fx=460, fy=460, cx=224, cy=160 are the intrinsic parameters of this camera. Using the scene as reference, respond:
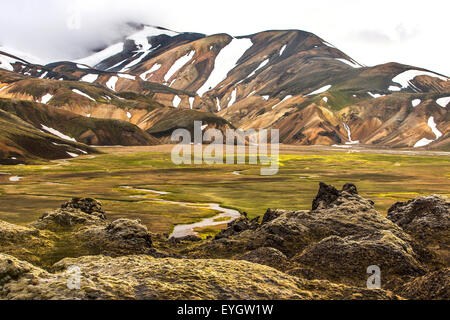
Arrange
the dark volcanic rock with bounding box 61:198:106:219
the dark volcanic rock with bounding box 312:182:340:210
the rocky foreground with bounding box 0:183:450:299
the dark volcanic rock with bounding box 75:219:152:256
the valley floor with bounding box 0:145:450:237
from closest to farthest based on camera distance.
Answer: the rocky foreground with bounding box 0:183:450:299 < the dark volcanic rock with bounding box 75:219:152:256 < the dark volcanic rock with bounding box 312:182:340:210 < the dark volcanic rock with bounding box 61:198:106:219 < the valley floor with bounding box 0:145:450:237

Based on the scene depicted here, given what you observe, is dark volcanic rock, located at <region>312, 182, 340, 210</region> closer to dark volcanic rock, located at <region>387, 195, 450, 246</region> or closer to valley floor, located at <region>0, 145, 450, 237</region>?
dark volcanic rock, located at <region>387, 195, 450, 246</region>

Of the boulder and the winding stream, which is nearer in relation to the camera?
the boulder

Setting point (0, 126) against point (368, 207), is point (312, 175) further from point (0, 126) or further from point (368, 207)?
point (0, 126)

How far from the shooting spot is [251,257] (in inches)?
875

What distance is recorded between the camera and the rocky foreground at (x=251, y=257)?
1370 centimetres

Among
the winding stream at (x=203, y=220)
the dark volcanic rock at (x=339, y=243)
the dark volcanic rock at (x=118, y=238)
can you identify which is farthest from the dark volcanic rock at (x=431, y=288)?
Result: the winding stream at (x=203, y=220)

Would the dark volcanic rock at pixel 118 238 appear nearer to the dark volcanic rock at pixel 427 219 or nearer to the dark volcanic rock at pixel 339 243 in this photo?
the dark volcanic rock at pixel 339 243

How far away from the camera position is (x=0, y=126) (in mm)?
140750

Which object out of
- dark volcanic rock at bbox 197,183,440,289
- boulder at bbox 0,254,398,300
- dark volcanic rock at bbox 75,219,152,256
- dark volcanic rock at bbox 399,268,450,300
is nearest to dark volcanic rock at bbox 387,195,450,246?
dark volcanic rock at bbox 197,183,440,289

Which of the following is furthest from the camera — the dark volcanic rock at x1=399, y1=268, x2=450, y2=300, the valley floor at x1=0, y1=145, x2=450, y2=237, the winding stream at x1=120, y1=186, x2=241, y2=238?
the valley floor at x1=0, y1=145, x2=450, y2=237

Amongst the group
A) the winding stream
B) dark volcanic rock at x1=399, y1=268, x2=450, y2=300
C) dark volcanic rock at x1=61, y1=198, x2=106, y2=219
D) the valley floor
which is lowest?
the winding stream

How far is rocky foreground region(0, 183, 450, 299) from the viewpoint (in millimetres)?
13703

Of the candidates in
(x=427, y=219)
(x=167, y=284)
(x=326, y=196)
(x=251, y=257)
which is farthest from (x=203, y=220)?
(x=167, y=284)
